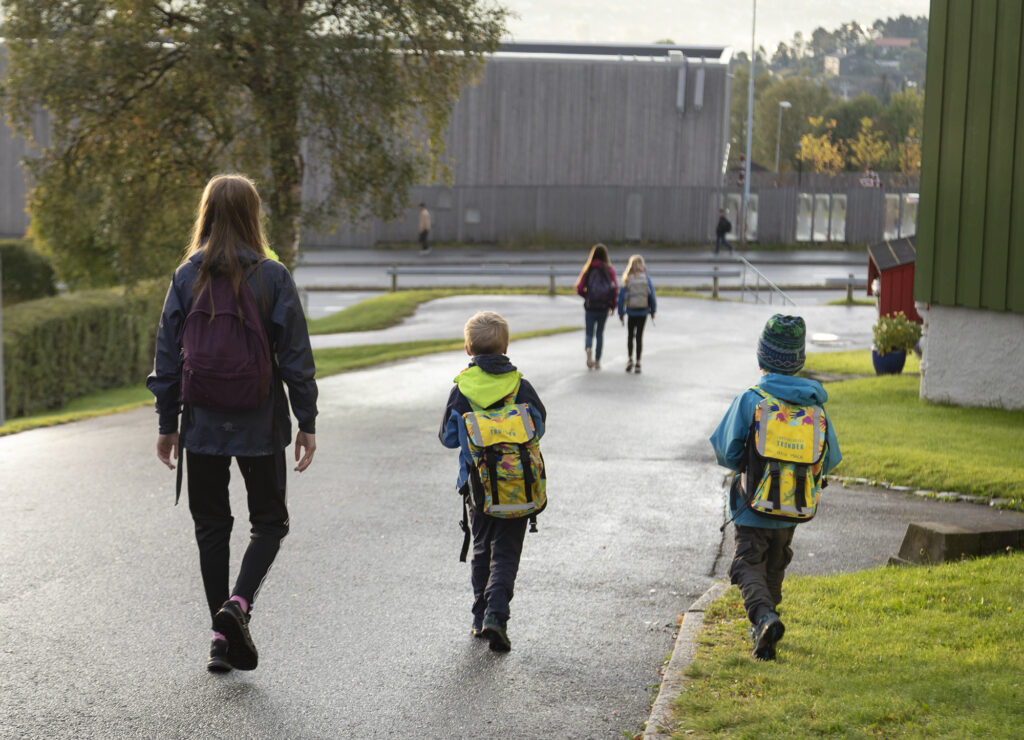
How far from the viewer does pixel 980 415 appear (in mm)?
12305

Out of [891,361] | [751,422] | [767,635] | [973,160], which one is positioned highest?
[973,160]

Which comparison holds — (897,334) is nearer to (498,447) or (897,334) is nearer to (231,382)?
(498,447)

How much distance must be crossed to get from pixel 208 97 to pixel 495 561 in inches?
485

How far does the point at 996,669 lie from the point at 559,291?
1043 inches

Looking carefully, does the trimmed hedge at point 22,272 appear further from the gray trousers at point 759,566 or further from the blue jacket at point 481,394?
the gray trousers at point 759,566

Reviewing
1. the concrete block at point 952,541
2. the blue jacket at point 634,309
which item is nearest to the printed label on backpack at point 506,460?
the concrete block at point 952,541

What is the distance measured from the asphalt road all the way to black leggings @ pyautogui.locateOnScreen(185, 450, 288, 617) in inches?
17.7

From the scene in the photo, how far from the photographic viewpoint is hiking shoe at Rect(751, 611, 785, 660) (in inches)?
199

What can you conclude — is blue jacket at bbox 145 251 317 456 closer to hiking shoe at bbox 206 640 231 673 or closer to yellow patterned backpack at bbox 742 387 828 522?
hiking shoe at bbox 206 640 231 673

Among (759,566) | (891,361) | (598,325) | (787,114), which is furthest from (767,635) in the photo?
(787,114)

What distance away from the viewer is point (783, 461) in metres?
5.20

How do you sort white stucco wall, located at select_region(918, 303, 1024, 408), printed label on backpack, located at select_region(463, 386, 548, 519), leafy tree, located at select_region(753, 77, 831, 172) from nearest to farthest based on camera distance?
printed label on backpack, located at select_region(463, 386, 548, 519) < white stucco wall, located at select_region(918, 303, 1024, 408) < leafy tree, located at select_region(753, 77, 831, 172)

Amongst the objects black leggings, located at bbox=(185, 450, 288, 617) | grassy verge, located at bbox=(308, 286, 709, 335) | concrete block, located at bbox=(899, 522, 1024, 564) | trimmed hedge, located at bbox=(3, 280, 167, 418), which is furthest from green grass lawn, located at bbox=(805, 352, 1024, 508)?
grassy verge, located at bbox=(308, 286, 709, 335)

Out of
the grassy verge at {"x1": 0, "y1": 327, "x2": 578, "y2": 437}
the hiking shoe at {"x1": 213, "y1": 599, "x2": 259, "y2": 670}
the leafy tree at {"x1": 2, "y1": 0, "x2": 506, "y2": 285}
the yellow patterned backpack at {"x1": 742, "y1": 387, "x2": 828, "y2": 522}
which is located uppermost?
the leafy tree at {"x1": 2, "y1": 0, "x2": 506, "y2": 285}
